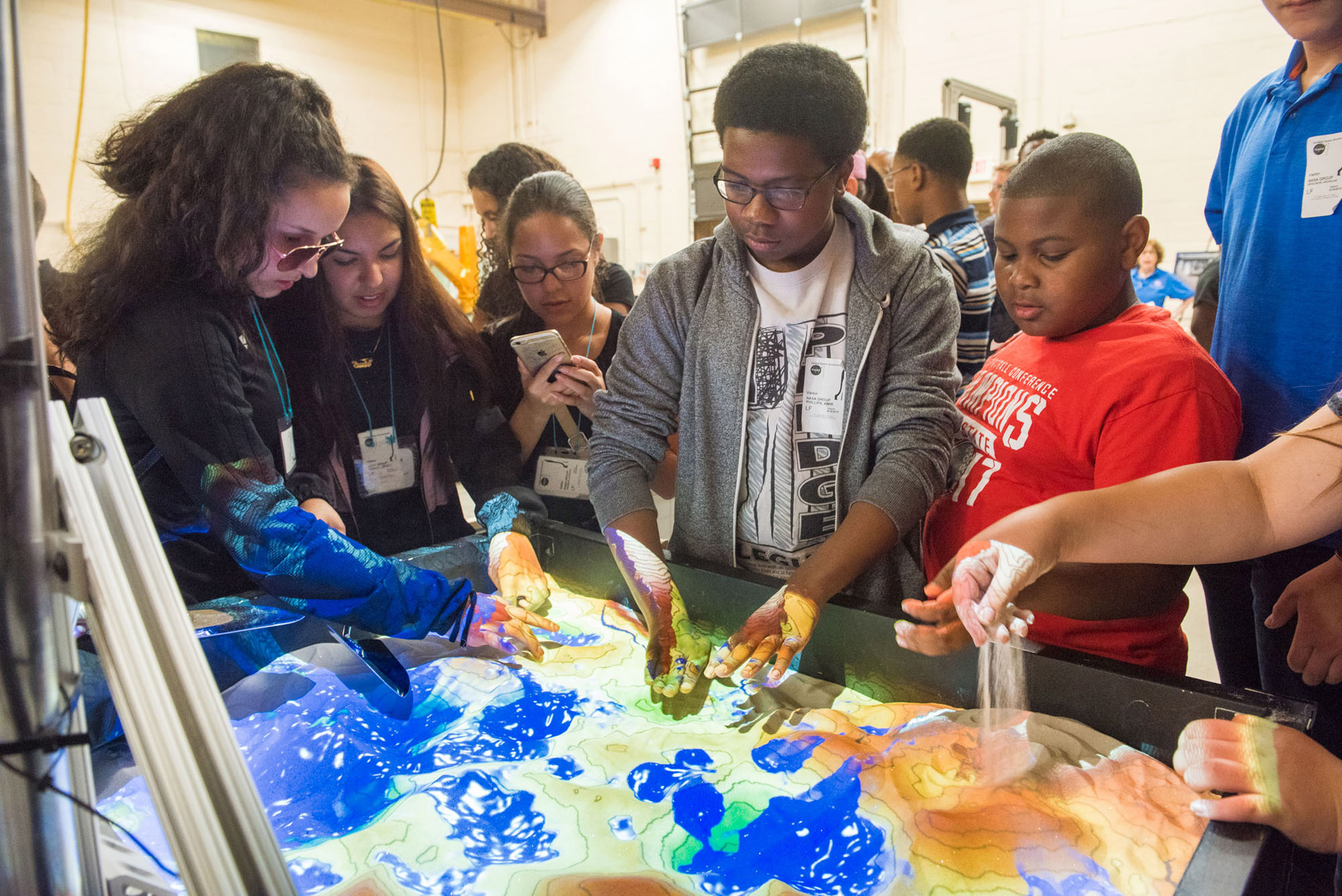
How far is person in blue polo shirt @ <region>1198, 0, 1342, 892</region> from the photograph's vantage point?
3.36ft

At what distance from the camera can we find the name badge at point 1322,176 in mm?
1025

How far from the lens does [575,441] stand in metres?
1.51

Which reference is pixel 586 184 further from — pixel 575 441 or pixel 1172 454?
pixel 1172 454

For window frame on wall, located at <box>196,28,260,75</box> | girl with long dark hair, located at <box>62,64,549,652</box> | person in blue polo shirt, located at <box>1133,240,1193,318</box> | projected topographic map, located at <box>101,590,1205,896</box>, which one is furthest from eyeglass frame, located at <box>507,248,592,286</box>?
window frame on wall, located at <box>196,28,260,75</box>

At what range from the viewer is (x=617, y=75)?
643 centimetres

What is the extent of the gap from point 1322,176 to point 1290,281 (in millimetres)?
131

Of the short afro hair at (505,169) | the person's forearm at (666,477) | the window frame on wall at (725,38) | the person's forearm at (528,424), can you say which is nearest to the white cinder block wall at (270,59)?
the window frame on wall at (725,38)

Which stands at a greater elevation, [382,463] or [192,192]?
[192,192]

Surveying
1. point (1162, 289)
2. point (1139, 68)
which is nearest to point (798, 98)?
point (1162, 289)

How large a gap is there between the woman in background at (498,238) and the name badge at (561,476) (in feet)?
1.15

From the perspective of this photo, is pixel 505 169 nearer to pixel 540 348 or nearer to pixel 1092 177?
pixel 540 348

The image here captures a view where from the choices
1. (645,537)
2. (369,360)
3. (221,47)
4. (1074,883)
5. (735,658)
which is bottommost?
(1074,883)

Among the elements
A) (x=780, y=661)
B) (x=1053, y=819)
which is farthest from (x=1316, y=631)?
(x=780, y=661)

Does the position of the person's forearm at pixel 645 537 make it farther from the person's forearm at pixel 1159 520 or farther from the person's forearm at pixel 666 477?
the person's forearm at pixel 1159 520
